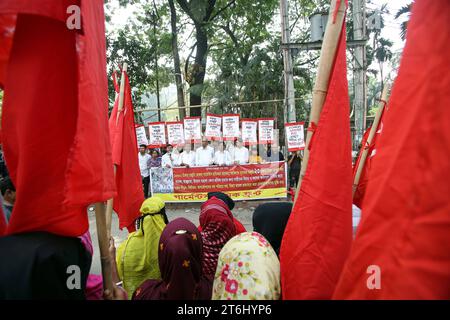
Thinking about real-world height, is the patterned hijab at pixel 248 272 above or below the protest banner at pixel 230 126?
below

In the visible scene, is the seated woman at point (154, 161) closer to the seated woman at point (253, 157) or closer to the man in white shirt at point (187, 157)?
the man in white shirt at point (187, 157)

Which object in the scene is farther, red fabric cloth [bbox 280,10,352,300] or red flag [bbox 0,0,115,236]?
red fabric cloth [bbox 280,10,352,300]

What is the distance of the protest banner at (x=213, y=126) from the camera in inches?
336

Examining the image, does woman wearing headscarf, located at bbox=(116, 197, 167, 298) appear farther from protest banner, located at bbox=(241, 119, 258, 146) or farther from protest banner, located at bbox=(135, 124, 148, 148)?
protest banner, located at bbox=(135, 124, 148, 148)

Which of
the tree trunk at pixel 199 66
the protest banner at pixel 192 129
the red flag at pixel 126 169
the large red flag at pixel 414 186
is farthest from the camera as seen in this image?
the tree trunk at pixel 199 66

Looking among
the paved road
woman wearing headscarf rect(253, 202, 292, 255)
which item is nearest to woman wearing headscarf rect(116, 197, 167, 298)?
woman wearing headscarf rect(253, 202, 292, 255)

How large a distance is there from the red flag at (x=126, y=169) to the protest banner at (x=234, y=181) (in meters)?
4.95

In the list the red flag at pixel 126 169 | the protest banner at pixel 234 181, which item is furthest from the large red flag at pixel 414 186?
the protest banner at pixel 234 181

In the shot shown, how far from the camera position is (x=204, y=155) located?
27.9 feet

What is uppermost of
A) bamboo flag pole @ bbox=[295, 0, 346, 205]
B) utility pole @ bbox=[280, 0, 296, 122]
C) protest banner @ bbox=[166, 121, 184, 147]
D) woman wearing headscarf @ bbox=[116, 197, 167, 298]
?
utility pole @ bbox=[280, 0, 296, 122]

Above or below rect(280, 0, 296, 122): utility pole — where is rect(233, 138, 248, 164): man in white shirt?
below

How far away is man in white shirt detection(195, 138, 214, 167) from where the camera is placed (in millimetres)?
8469

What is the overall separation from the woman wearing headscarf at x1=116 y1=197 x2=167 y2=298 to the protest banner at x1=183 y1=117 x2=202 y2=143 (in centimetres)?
622
